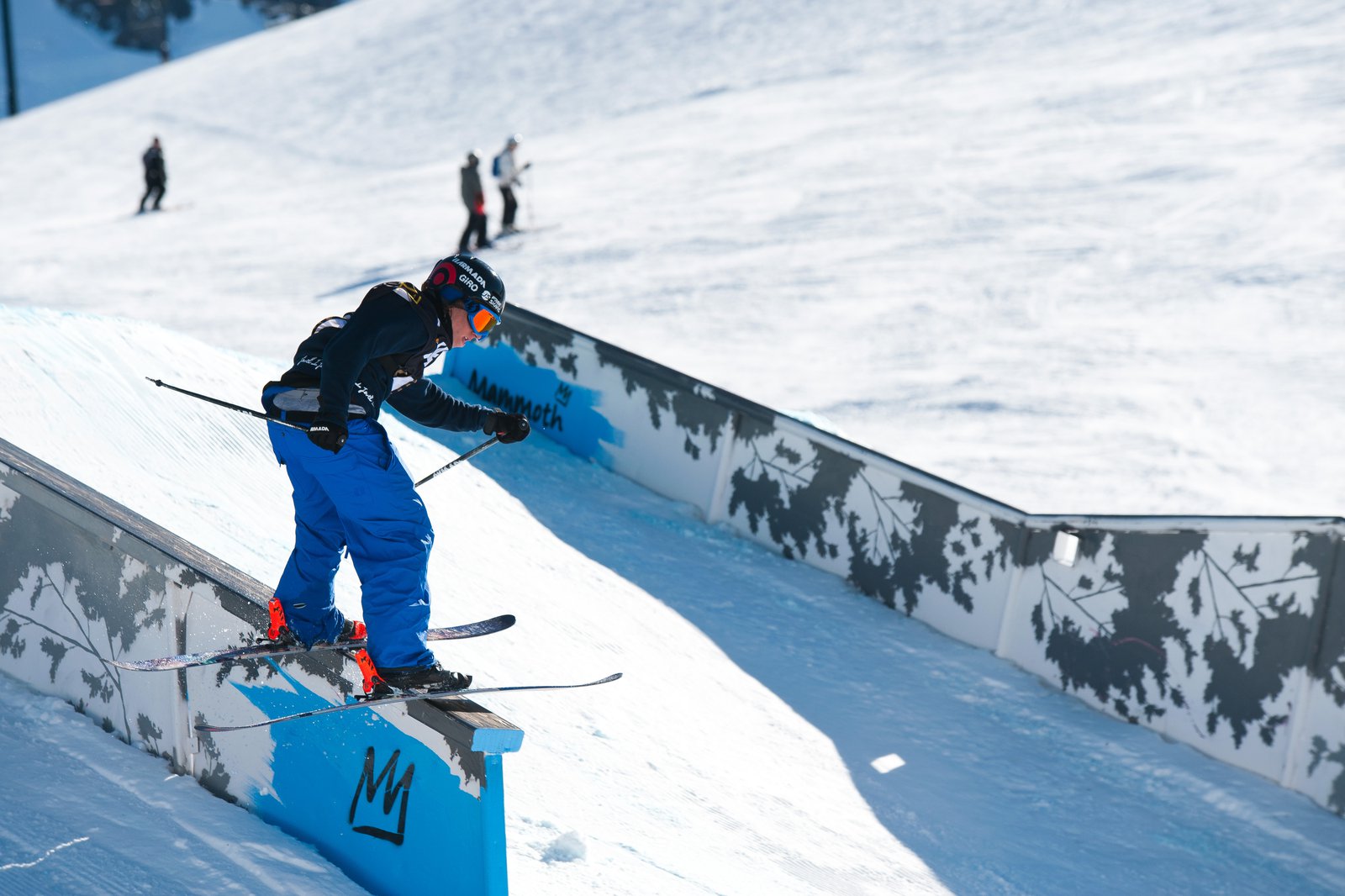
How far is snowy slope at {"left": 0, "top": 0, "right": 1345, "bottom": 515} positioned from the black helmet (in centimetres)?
694

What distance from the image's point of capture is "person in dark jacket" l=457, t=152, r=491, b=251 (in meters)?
15.9

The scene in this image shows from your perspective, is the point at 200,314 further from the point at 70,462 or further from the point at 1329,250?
the point at 1329,250

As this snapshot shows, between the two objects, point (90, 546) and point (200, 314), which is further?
point (200, 314)

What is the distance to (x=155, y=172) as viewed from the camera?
→ 786 inches

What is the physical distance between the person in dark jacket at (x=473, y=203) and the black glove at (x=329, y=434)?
12969mm

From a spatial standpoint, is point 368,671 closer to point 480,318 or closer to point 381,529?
point 381,529

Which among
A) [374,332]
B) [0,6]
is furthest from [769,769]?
[0,6]

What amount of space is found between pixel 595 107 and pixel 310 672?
2287 centimetres

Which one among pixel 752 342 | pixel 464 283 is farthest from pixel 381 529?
pixel 752 342

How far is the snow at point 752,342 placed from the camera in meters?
4.76

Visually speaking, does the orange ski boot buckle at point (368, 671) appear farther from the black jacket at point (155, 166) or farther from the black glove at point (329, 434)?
the black jacket at point (155, 166)

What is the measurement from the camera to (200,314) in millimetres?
14047

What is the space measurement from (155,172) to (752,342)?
11582 millimetres

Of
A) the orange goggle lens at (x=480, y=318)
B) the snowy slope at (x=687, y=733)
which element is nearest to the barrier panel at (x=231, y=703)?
the snowy slope at (x=687, y=733)
